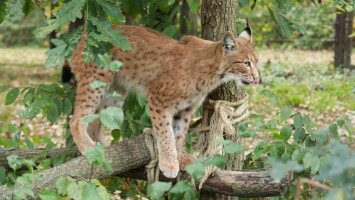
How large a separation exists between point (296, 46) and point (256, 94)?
516 centimetres

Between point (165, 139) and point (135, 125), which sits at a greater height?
point (165, 139)

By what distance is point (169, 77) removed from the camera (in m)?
4.75

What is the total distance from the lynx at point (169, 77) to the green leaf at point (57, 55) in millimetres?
618

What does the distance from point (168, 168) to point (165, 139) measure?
229 millimetres

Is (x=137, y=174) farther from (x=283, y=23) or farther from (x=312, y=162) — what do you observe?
(x=283, y=23)

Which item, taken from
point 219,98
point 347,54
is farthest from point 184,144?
point 347,54

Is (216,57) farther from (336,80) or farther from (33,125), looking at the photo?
(336,80)

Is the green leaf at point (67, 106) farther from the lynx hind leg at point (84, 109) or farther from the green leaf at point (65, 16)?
the green leaf at point (65, 16)

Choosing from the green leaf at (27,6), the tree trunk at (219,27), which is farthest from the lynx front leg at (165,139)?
the green leaf at (27,6)

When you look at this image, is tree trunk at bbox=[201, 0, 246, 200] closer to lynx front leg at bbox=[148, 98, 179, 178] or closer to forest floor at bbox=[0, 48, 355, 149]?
lynx front leg at bbox=[148, 98, 179, 178]

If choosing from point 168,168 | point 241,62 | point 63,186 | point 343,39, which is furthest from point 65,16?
point 343,39

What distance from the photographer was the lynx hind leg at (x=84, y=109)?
4.83 metres

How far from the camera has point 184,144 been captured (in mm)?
4711

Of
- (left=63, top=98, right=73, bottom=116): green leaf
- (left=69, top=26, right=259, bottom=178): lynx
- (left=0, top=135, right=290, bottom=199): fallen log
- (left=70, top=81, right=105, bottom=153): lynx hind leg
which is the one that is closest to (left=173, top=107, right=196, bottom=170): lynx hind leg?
(left=69, top=26, right=259, bottom=178): lynx
